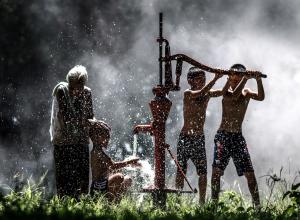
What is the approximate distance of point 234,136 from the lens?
782 centimetres

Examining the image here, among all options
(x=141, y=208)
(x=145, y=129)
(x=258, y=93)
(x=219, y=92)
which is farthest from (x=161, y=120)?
(x=258, y=93)

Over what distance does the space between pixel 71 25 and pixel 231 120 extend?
11614 millimetres

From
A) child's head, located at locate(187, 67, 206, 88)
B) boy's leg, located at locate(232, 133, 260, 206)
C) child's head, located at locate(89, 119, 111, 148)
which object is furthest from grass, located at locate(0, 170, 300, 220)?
child's head, located at locate(187, 67, 206, 88)

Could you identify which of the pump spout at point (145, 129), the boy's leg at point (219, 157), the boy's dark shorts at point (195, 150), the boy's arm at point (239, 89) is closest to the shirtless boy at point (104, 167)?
the pump spout at point (145, 129)

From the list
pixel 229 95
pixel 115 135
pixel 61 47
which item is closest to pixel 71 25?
pixel 61 47

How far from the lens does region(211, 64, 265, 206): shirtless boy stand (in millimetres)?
7676

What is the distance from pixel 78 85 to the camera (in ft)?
23.0

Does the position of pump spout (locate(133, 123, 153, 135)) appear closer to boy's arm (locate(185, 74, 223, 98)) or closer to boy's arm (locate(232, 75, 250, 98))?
boy's arm (locate(185, 74, 223, 98))

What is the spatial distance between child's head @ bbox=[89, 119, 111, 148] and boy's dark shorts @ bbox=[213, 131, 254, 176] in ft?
4.89

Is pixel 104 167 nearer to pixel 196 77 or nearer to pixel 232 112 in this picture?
pixel 196 77

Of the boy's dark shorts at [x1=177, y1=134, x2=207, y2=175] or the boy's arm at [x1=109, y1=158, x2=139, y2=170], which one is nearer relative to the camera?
the boy's arm at [x1=109, y1=158, x2=139, y2=170]

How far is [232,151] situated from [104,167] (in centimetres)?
172

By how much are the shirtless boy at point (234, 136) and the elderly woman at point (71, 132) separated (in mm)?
1732

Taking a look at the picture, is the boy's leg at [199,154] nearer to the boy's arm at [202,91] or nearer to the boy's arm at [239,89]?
the boy's arm at [202,91]
